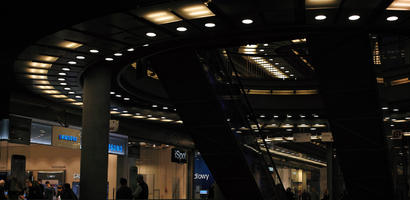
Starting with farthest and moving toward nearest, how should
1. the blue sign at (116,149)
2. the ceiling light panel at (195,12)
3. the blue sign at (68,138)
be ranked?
the blue sign at (116,149) → the blue sign at (68,138) → the ceiling light panel at (195,12)

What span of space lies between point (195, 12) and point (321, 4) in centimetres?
242

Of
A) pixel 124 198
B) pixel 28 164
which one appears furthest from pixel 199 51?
pixel 28 164

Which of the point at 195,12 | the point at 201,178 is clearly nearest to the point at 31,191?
the point at 195,12

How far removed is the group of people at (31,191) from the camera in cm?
1023

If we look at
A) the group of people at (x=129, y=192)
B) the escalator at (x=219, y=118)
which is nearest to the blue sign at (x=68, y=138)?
the escalator at (x=219, y=118)

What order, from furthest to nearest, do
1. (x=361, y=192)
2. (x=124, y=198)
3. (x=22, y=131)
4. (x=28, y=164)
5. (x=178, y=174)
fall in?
1. (x=178, y=174)
2. (x=28, y=164)
3. (x=22, y=131)
4. (x=361, y=192)
5. (x=124, y=198)

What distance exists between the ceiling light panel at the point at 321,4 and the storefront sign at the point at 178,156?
2182 centimetres

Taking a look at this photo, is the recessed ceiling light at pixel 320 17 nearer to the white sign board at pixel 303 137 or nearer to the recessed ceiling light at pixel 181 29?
the recessed ceiling light at pixel 181 29

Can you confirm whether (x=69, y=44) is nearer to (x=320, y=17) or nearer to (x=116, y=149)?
(x=320, y=17)

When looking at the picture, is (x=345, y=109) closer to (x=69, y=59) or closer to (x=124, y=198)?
(x=124, y=198)

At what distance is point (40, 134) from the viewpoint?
21.1 m

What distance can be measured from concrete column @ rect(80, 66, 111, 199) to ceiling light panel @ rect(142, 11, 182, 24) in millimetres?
5229

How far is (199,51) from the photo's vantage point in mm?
14719

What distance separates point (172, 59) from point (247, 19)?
15.2 ft
